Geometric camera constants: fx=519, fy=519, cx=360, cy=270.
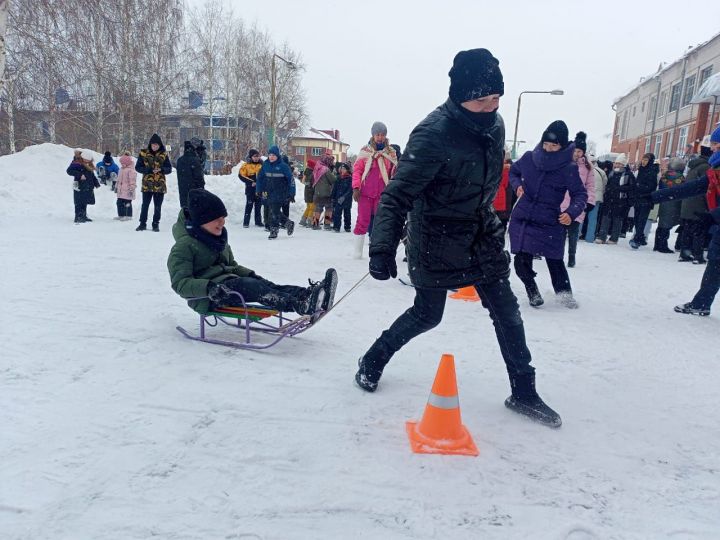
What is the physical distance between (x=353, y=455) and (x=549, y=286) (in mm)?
5118

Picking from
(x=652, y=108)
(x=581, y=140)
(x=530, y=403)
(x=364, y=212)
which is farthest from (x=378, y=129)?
(x=652, y=108)

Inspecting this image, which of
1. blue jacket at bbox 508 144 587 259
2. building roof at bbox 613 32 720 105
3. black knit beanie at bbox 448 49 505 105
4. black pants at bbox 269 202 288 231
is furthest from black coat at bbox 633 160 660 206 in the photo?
building roof at bbox 613 32 720 105

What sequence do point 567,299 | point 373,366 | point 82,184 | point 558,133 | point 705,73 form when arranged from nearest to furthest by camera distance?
point 373,366
point 558,133
point 567,299
point 82,184
point 705,73

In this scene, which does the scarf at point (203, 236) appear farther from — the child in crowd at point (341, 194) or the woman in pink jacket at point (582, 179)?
the child in crowd at point (341, 194)

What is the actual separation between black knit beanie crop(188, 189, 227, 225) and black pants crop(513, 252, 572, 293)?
3.08 metres

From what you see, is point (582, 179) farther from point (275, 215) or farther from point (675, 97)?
point (675, 97)

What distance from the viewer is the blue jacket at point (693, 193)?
504cm

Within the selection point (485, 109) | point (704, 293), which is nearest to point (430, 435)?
point (485, 109)

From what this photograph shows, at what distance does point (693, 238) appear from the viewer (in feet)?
31.5

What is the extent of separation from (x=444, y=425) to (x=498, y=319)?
0.70 m

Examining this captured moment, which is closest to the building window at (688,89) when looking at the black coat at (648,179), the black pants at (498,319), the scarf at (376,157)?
the black coat at (648,179)

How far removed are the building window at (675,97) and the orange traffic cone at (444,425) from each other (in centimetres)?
3902

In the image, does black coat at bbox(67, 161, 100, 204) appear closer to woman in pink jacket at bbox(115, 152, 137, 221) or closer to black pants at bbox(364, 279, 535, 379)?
woman in pink jacket at bbox(115, 152, 137, 221)

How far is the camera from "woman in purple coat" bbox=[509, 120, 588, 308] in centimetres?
520
